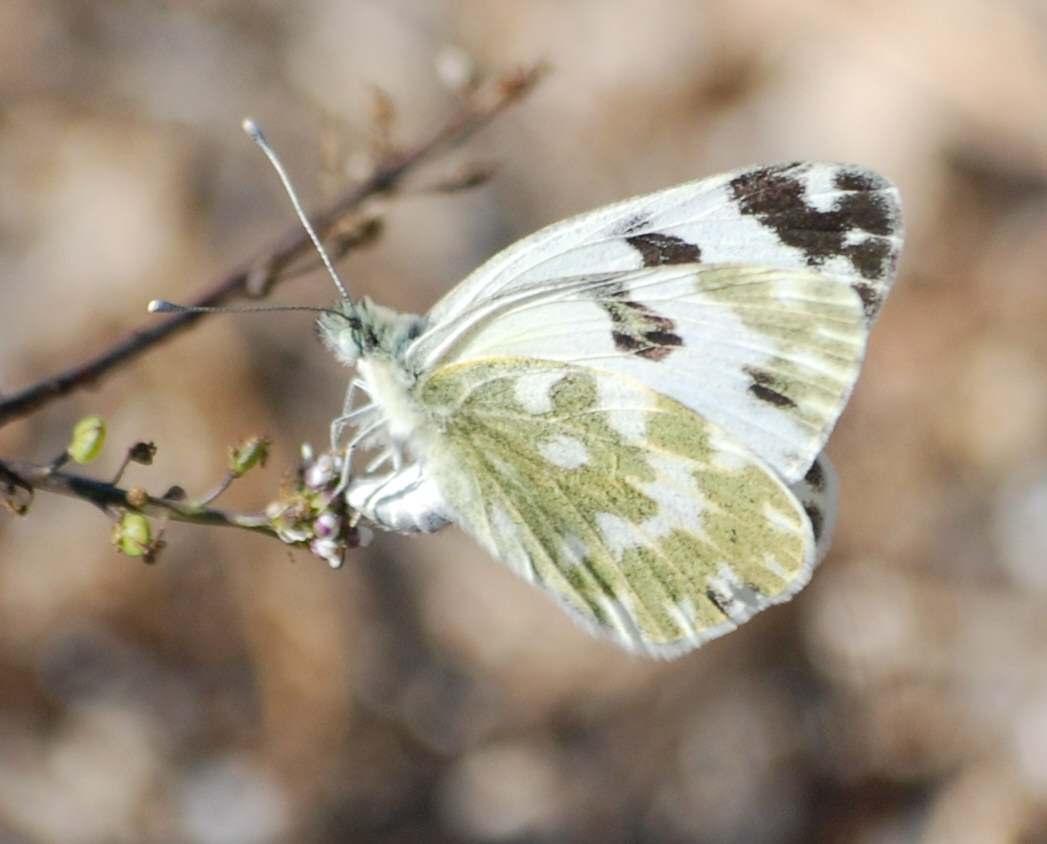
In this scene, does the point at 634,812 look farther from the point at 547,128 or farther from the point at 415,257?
the point at 547,128

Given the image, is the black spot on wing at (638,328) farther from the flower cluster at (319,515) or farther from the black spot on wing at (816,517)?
the flower cluster at (319,515)

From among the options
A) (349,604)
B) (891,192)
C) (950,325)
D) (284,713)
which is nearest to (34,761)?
(284,713)

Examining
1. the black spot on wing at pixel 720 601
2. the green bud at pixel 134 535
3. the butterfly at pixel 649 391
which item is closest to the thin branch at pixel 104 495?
the green bud at pixel 134 535

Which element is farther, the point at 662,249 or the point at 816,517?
the point at 816,517

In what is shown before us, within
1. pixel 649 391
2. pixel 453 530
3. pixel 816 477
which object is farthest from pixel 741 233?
pixel 453 530

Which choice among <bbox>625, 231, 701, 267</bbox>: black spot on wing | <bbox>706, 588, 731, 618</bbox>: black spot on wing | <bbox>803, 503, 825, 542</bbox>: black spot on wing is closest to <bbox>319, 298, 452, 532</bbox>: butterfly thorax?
<bbox>625, 231, 701, 267</bbox>: black spot on wing

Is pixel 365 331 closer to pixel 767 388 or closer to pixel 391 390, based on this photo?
pixel 391 390
